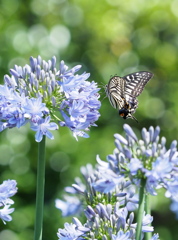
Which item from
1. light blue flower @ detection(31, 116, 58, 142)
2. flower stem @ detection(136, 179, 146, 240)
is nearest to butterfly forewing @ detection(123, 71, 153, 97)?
light blue flower @ detection(31, 116, 58, 142)

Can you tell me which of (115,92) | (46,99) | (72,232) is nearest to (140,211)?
(72,232)

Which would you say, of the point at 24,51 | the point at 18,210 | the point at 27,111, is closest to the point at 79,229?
the point at 27,111

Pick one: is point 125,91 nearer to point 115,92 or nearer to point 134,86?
point 134,86

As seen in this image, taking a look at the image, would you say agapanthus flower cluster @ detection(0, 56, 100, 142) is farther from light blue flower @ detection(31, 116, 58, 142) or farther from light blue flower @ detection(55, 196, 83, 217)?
light blue flower @ detection(55, 196, 83, 217)

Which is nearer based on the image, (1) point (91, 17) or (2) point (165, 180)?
(2) point (165, 180)

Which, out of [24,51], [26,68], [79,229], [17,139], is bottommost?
[79,229]

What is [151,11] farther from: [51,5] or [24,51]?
[24,51]

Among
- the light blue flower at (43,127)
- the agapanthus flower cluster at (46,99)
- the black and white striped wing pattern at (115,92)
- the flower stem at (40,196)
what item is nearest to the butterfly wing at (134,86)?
the black and white striped wing pattern at (115,92)
